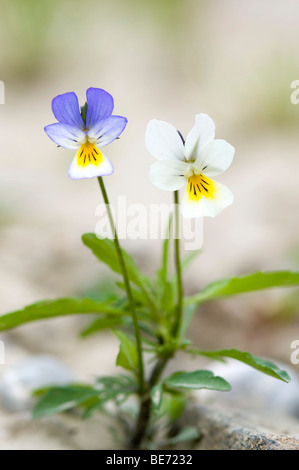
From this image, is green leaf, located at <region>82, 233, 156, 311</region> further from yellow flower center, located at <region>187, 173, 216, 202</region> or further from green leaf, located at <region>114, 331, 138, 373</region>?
yellow flower center, located at <region>187, 173, 216, 202</region>

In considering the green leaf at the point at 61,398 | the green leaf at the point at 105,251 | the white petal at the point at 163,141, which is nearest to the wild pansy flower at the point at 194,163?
the white petal at the point at 163,141

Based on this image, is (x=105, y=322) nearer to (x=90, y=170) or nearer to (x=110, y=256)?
(x=110, y=256)

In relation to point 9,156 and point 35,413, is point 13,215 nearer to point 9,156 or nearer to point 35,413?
point 9,156

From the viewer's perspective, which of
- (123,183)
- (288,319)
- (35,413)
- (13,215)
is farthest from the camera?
(123,183)

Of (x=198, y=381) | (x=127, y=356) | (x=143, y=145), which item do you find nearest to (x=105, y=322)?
(x=127, y=356)

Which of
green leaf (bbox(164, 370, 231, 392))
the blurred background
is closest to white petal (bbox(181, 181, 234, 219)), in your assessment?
green leaf (bbox(164, 370, 231, 392))

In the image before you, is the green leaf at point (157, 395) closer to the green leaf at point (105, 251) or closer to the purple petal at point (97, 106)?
the green leaf at point (105, 251)

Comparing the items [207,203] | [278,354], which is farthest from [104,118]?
[278,354]
